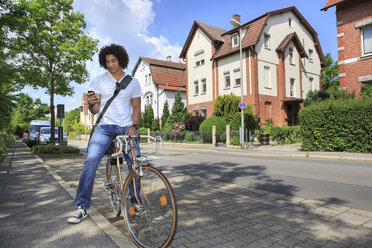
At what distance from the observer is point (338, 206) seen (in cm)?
414

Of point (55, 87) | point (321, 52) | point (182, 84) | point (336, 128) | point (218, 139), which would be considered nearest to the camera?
point (336, 128)

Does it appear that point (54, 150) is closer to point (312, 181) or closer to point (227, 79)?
point (312, 181)

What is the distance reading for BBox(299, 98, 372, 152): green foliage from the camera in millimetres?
11672

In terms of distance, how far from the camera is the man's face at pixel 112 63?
339cm

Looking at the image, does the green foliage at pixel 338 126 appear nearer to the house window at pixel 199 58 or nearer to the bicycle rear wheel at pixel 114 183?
the bicycle rear wheel at pixel 114 183

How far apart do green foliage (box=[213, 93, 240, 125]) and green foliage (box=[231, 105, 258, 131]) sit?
1.81 meters

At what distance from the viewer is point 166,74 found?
3847cm

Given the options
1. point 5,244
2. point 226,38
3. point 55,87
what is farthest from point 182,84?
point 5,244

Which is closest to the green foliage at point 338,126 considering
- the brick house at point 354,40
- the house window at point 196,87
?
the brick house at point 354,40

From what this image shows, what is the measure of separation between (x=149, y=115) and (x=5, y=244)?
3378 cm

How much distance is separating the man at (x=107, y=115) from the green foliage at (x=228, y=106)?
20188 mm

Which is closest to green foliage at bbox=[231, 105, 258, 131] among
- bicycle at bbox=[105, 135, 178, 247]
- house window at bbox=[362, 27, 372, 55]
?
house window at bbox=[362, 27, 372, 55]

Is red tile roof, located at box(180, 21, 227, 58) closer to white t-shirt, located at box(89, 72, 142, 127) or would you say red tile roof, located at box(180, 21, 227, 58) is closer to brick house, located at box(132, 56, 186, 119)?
brick house, located at box(132, 56, 186, 119)

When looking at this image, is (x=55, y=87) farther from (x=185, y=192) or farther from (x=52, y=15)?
(x=185, y=192)
